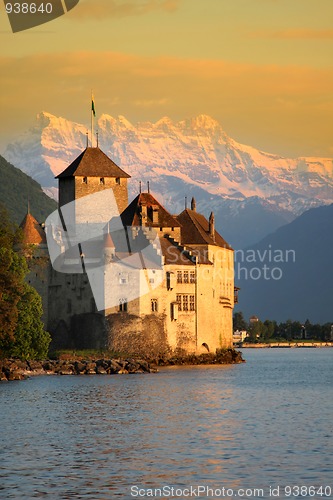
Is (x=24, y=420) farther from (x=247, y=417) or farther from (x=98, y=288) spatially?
(x=98, y=288)

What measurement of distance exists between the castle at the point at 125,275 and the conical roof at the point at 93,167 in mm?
87

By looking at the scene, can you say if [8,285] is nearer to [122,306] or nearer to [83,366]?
[83,366]

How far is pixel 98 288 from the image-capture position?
11394 cm

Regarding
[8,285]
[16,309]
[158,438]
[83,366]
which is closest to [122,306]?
[83,366]

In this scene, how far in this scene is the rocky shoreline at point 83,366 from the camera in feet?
312

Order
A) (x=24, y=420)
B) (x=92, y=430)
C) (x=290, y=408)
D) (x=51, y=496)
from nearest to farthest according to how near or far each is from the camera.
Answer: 1. (x=51, y=496)
2. (x=92, y=430)
3. (x=24, y=420)
4. (x=290, y=408)

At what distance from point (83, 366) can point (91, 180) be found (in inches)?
919

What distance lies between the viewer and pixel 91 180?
122 meters

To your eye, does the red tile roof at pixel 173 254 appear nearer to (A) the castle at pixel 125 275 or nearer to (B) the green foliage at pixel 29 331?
(A) the castle at pixel 125 275

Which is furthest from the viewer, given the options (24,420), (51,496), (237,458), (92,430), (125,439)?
(24,420)

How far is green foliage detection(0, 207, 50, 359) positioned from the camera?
93250mm

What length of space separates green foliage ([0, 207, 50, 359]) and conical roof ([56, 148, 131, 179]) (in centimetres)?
1713

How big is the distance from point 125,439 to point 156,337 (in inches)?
2401

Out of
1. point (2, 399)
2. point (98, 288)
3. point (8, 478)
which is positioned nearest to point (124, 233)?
point (98, 288)
